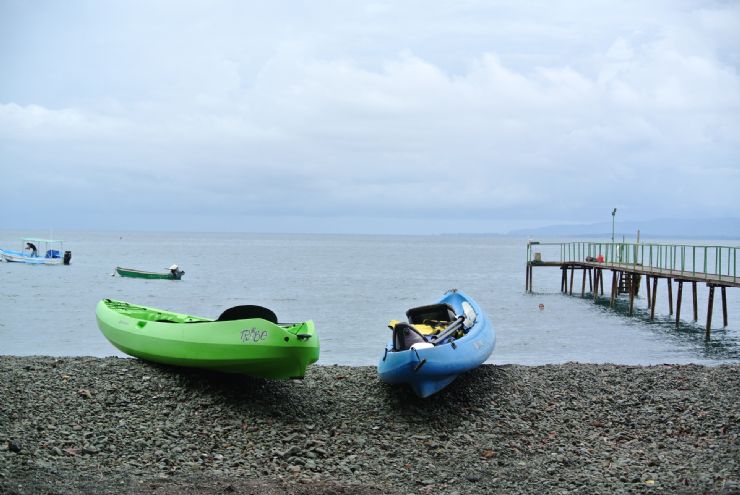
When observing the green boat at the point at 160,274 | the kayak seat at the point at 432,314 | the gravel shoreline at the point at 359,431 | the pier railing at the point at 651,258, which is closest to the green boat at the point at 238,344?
the gravel shoreline at the point at 359,431

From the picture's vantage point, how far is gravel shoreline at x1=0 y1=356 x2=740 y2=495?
895cm

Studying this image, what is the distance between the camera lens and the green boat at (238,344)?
40.1 feet

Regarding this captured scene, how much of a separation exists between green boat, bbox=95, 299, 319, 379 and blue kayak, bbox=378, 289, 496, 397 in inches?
52.2

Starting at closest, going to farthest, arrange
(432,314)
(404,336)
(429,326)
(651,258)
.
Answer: (404,336) → (429,326) → (432,314) → (651,258)

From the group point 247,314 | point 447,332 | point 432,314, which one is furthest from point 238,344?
point 432,314

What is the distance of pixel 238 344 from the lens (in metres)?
12.5

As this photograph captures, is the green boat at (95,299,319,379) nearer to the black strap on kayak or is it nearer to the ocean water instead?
the black strap on kayak

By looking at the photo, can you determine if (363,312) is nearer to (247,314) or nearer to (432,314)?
(432,314)

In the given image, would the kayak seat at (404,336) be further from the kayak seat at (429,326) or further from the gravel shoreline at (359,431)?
the kayak seat at (429,326)

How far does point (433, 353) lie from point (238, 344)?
303 centimetres

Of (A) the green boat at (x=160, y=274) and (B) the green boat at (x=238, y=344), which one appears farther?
(A) the green boat at (x=160, y=274)

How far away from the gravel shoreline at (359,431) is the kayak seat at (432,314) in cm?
283

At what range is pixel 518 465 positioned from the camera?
9.77m

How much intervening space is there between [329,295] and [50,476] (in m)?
42.8
